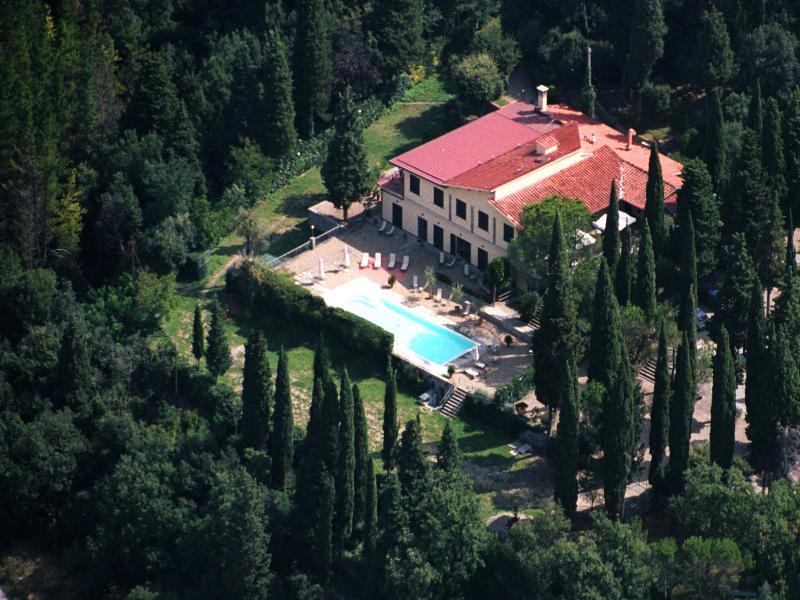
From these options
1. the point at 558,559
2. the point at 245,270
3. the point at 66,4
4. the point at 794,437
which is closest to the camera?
the point at 558,559

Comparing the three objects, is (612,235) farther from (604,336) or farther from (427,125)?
(427,125)

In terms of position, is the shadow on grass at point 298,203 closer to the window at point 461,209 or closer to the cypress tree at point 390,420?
the window at point 461,209

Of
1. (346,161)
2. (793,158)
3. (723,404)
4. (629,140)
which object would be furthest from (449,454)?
(629,140)

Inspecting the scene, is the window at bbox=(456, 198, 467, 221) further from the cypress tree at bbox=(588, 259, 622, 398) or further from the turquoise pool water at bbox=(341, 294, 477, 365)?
the cypress tree at bbox=(588, 259, 622, 398)

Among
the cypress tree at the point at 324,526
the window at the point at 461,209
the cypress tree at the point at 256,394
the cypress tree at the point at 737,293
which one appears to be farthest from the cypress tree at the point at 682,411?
the window at the point at 461,209

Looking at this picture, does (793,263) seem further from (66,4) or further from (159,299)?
(66,4)

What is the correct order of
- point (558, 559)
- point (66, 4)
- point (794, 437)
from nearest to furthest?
point (558, 559)
point (794, 437)
point (66, 4)

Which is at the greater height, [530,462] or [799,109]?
[799,109]

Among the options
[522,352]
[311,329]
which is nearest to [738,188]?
[522,352]
